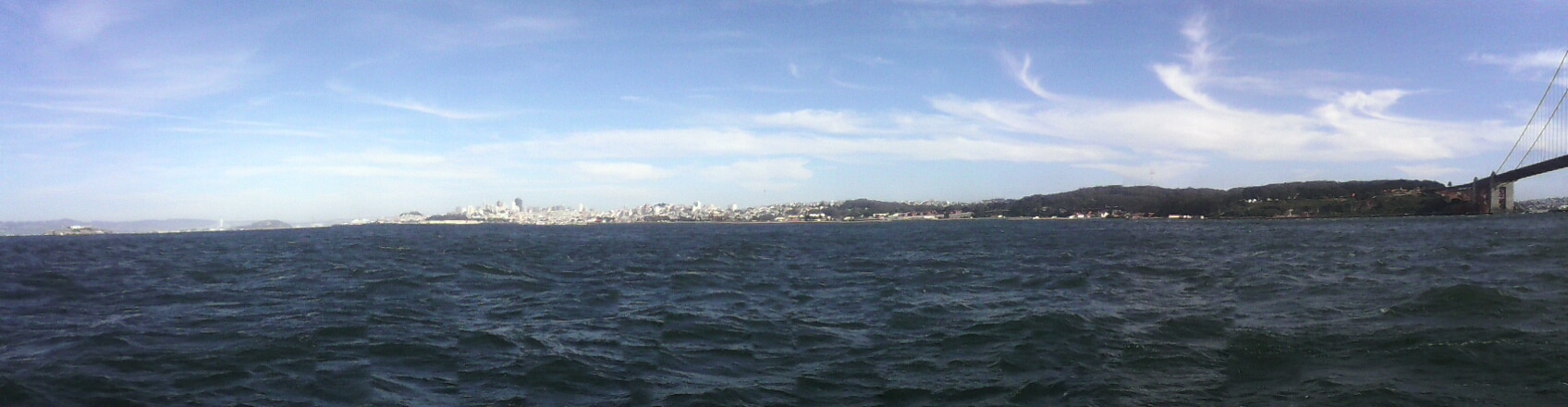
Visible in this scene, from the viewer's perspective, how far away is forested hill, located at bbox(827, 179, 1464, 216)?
90250 millimetres

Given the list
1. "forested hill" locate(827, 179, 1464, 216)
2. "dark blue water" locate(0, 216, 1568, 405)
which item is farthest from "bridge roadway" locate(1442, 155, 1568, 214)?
"dark blue water" locate(0, 216, 1568, 405)

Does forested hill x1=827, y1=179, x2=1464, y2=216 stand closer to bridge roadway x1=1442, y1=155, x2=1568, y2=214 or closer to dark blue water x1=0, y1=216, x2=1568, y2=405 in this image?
bridge roadway x1=1442, y1=155, x2=1568, y2=214

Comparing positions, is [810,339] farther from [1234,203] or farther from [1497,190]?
[1234,203]

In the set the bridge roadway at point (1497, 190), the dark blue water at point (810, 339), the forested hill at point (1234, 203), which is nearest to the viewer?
the dark blue water at point (810, 339)

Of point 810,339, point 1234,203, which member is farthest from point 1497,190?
point 810,339

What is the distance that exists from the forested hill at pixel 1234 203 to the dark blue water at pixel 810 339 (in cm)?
8714

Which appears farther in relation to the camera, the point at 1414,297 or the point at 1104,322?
the point at 1414,297

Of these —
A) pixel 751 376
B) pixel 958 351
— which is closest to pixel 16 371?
pixel 751 376

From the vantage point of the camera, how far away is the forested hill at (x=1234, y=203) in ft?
296

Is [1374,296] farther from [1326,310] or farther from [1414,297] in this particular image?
[1326,310]

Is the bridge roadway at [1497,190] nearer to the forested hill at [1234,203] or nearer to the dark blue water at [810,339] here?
the forested hill at [1234,203]

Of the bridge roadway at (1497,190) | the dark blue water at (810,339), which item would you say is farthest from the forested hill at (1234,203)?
the dark blue water at (810,339)

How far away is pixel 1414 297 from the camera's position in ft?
42.6

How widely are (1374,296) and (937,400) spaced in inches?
423
